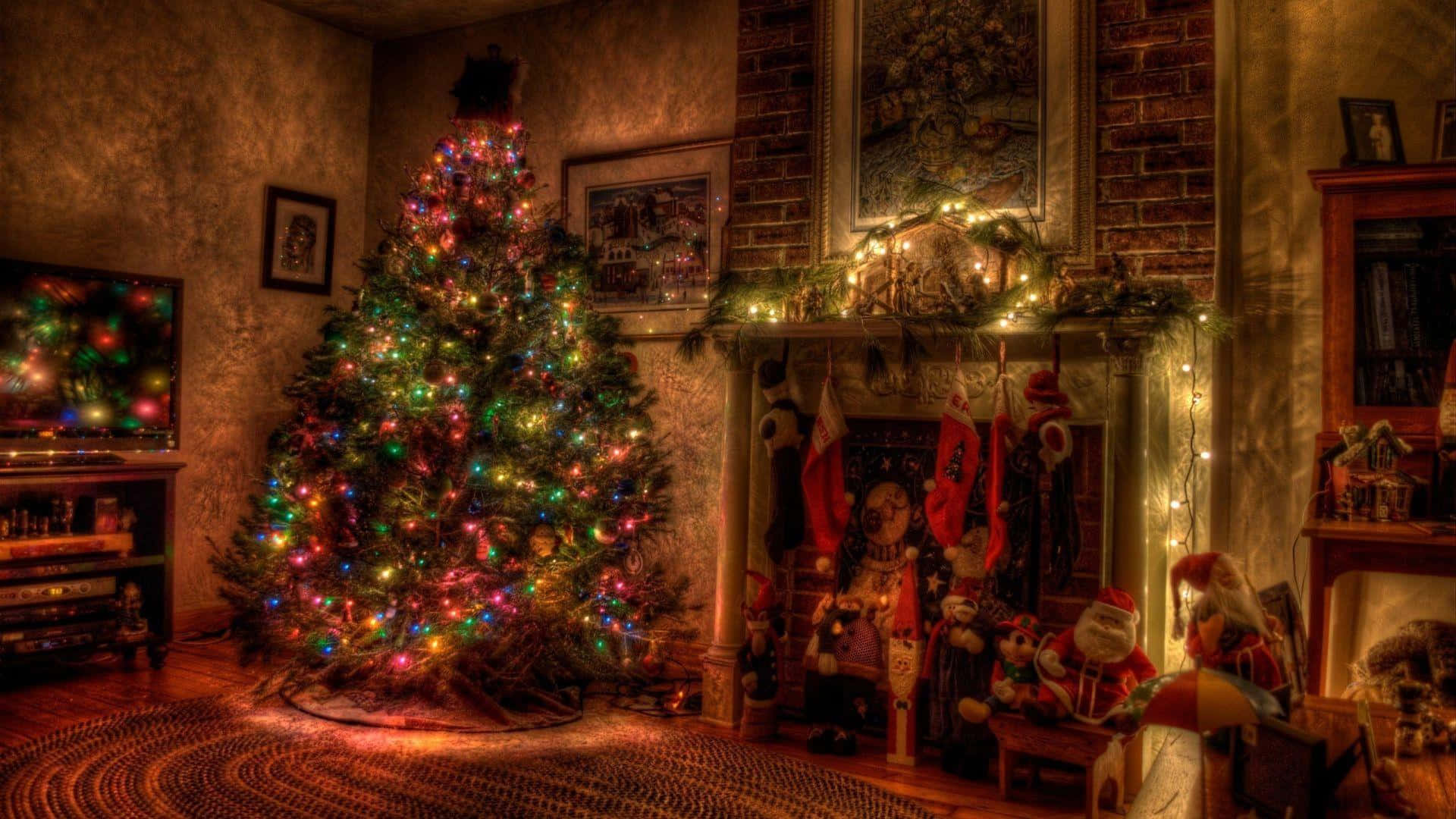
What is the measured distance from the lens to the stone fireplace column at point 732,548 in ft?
11.5

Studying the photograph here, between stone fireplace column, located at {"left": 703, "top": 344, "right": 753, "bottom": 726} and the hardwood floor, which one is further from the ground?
stone fireplace column, located at {"left": 703, "top": 344, "right": 753, "bottom": 726}

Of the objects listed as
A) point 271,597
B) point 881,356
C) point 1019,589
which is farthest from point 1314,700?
point 271,597

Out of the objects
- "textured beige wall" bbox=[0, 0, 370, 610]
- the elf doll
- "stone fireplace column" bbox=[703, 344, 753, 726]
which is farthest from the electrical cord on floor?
the elf doll

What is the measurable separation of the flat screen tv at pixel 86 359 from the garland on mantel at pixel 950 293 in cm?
226

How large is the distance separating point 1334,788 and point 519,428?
9.37ft

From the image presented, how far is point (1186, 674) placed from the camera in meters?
1.78

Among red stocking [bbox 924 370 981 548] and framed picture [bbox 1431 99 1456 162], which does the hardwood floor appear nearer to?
red stocking [bbox 924 370 981 548]

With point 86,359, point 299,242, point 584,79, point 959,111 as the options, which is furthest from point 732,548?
point 299,242

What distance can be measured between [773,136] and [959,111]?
74 centimetres

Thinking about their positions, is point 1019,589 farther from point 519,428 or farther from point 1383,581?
point 519,428

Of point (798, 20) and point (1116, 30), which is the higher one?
point (798, 20)

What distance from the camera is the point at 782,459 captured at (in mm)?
3551

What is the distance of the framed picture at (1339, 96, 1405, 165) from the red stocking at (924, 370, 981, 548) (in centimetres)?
139

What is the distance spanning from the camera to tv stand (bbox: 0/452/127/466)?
364 centimetres
